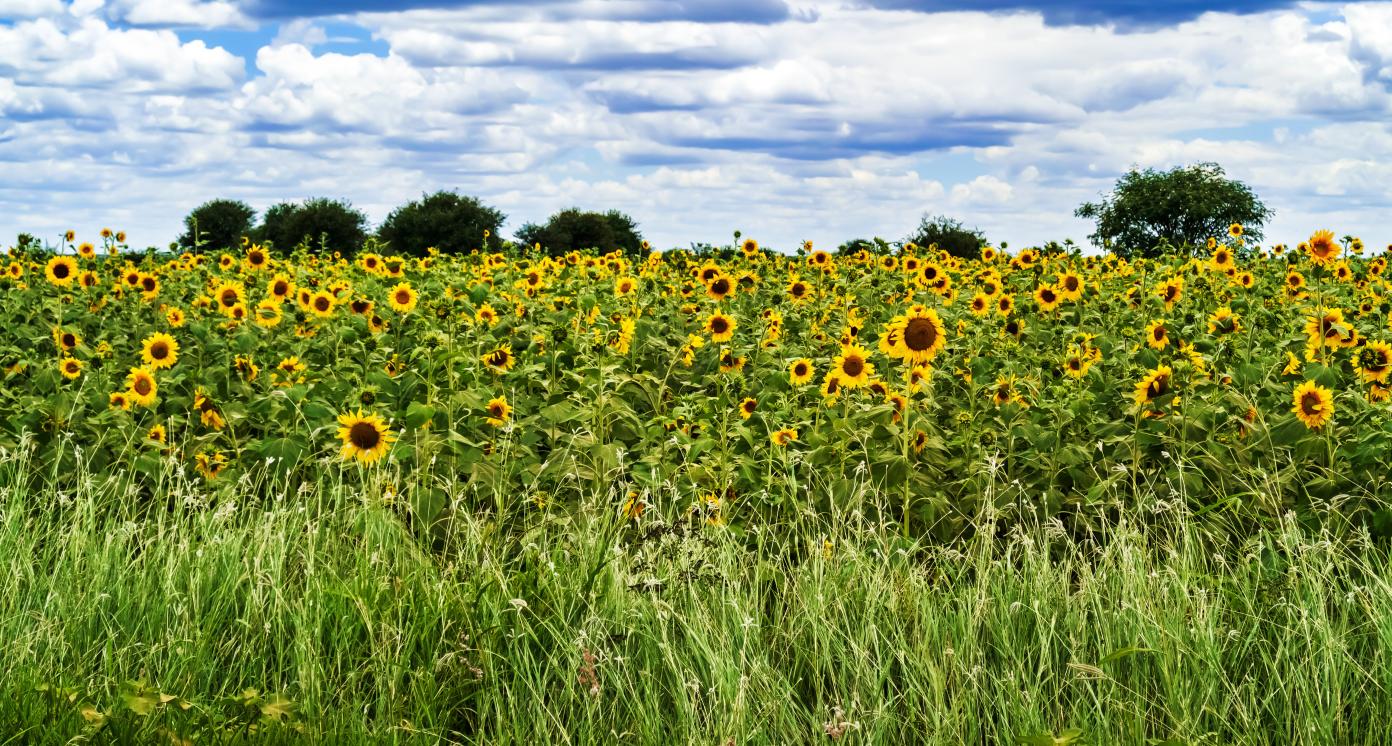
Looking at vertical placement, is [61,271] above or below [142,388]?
above

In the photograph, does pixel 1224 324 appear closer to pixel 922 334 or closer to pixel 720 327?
pixel 922 334

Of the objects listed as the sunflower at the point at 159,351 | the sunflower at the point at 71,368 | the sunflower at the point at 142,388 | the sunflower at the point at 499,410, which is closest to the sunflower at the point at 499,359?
the sunflower at the point at 499,410

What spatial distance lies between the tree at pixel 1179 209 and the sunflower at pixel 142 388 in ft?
163

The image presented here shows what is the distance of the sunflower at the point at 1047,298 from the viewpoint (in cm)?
858

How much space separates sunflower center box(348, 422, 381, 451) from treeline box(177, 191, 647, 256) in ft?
82.1

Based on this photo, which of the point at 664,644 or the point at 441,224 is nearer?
the point at 664,644

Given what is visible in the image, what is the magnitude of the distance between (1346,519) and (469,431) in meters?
3.45

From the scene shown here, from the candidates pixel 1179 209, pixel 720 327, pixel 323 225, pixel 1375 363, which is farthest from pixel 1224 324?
pixel 1179 209

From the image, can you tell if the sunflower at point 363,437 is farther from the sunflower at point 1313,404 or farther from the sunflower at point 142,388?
the sunflower at point 1313,404

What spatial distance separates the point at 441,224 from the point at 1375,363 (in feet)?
120

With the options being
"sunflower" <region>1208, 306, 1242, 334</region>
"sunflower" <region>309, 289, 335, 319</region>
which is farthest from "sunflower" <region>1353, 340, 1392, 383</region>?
"sunflower" <region>309, 289, 335, 319</region>

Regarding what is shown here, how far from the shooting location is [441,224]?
4075cm

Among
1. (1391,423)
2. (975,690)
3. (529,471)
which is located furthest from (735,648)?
(1391,423)

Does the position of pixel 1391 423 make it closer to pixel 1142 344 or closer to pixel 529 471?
pixel 1142 344
